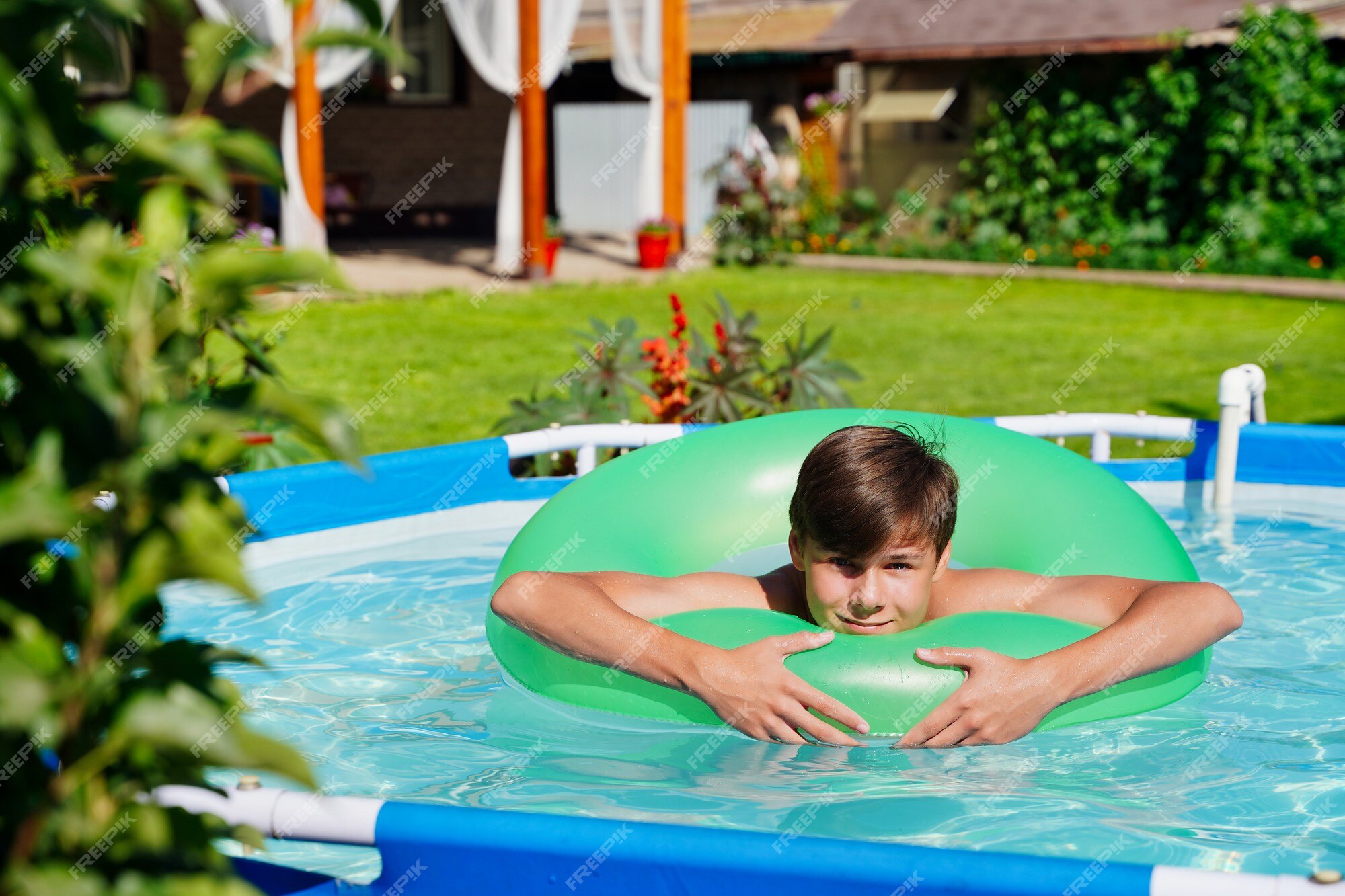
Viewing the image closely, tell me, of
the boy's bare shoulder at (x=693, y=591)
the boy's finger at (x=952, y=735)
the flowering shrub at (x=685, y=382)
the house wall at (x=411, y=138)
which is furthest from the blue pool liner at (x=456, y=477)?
the house wall at (x=411, y=138)

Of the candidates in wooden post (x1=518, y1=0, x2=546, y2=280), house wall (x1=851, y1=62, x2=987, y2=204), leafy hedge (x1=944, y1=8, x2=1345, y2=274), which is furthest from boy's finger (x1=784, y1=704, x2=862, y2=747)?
house wall (x1=851, y1=62, x2=987, y2=204)

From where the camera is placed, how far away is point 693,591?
3.31 metres

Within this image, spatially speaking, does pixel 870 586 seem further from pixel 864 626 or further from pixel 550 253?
pixel 550 253

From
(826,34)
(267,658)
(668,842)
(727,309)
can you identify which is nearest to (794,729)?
(668,842)

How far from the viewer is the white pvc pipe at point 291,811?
1.83 meters

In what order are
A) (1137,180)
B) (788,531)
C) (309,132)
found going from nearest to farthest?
(788,531) < (309,132) < (1137,180)

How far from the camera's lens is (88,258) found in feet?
3.23

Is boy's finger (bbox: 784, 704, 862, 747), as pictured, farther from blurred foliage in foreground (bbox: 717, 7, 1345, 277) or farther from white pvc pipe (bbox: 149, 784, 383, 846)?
blurred foliage in foreground (bbox: 717, 7, 1345, 277)

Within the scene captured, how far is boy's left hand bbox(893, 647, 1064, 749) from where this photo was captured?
2840 millimetres

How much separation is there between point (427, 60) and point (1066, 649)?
49.7 feet

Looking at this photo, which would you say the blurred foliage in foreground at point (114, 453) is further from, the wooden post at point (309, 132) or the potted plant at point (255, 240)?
the wooden post at point (309, 132)

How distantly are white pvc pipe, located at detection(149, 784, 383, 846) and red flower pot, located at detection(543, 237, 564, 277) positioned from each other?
1025cm

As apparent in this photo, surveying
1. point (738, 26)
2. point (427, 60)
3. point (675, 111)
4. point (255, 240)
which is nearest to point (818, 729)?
point (255, 240)

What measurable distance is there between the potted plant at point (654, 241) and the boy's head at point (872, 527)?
10.1m
